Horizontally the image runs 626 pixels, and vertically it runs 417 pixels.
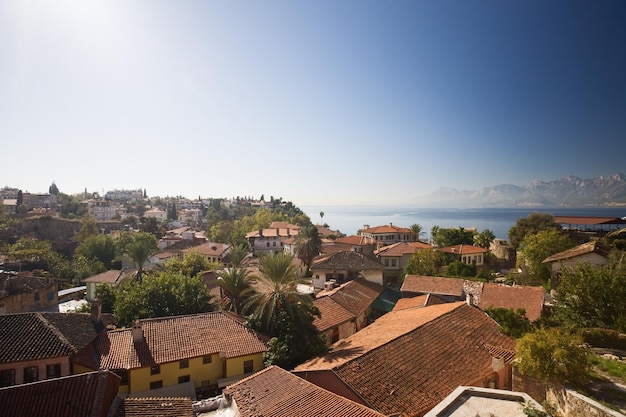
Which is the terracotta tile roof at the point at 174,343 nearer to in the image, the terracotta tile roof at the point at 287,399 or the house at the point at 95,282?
the terracotta tile roof at the point at 287,399

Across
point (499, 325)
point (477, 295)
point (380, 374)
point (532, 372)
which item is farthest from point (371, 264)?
point (532, 372)

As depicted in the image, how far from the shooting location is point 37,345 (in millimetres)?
17516

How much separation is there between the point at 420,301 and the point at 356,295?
5.54 meters

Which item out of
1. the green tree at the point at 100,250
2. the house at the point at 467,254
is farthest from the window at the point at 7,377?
the green tree at the point at 100,250

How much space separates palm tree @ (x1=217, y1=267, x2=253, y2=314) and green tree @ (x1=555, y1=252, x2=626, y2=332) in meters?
20.6

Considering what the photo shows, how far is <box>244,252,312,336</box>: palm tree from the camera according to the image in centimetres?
2150

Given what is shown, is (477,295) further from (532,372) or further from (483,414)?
(483,414)

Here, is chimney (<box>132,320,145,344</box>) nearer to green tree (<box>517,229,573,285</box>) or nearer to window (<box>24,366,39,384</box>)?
window (<box>24,366,39,384</box>)

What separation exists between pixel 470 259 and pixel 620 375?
37540mm

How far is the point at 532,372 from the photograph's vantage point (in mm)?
11422

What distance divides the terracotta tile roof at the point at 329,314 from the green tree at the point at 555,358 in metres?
13.5

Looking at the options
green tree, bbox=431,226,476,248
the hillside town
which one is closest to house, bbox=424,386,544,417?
the hillside town

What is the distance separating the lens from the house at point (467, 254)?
153 feet

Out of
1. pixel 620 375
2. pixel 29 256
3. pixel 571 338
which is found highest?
pixel 571 338
